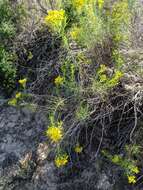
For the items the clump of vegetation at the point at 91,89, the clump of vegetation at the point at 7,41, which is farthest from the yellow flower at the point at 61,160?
the clump of vegetation at the point at 7,41

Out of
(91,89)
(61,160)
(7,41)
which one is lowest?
(61,160)

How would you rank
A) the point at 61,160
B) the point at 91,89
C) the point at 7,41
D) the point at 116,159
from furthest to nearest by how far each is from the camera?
the point at 7,41, the point at 91,89, the point at 61,160, the point at 116,159

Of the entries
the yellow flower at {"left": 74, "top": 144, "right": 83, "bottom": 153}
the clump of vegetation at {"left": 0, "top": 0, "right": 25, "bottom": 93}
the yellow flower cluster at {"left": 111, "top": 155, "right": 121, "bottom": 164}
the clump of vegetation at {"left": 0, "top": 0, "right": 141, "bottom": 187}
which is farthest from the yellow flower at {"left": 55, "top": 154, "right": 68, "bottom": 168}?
the clump of vegetation at {"left": 0, "top": 0, "right": 25, "bottom": 93}

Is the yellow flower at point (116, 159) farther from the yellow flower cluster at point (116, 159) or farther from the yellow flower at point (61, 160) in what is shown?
the yellow flower at point (61, 160)

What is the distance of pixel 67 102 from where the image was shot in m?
3.22

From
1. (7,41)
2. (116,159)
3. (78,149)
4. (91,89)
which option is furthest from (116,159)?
(7,41)

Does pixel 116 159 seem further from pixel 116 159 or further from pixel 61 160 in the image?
pixel 61 160

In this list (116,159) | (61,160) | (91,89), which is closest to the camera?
(116,159)

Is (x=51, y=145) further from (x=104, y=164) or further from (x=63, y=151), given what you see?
(x=104, y=164)

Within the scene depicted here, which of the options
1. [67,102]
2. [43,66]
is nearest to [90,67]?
[67,102]

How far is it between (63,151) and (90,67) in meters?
0.74

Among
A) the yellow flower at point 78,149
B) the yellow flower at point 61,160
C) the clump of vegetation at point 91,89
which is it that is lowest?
the yellow flower at point 61,160

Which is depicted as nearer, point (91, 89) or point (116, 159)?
point (116, 159)

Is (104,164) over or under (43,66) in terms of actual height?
under
